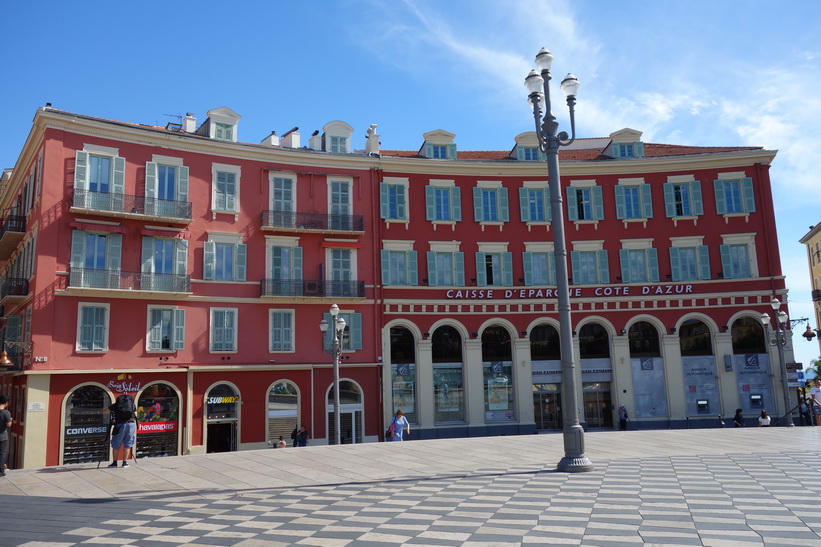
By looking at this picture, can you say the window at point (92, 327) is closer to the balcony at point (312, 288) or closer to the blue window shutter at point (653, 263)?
the balcony at point (312, 288)

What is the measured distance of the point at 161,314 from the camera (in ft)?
101

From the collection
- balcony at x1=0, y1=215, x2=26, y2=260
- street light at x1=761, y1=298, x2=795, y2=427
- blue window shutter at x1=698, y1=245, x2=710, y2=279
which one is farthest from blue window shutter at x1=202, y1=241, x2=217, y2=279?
street light at x1=761, y1=298, x2=795, y2=427

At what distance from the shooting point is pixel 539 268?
1452 inches

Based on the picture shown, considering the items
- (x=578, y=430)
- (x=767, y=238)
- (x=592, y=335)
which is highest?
(x=767, y=238)

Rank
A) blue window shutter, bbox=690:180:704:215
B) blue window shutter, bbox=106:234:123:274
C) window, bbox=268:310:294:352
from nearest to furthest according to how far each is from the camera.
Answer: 1. blue window shutter, bbox=106:234:123:274
2. window, bbox=268:310:294:352
3. blue window shutter, bbox=690:180:704:215

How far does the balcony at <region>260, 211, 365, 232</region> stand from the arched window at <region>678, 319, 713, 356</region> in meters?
17.8

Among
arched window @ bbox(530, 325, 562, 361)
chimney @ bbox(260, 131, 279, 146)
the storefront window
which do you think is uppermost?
chimney @ bbox(260, 131, 279, 146)

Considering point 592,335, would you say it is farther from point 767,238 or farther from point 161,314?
point 161,314

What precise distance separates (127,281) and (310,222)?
8913 millimetres

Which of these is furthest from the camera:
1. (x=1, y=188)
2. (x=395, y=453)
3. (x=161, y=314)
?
(x=1, y=188)

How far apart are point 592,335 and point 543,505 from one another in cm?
2703

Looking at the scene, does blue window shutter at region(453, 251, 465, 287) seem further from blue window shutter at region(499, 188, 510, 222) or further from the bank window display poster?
the bank window display poster

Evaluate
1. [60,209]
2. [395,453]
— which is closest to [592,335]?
[395,453]

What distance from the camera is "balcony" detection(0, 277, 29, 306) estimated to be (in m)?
29.8
